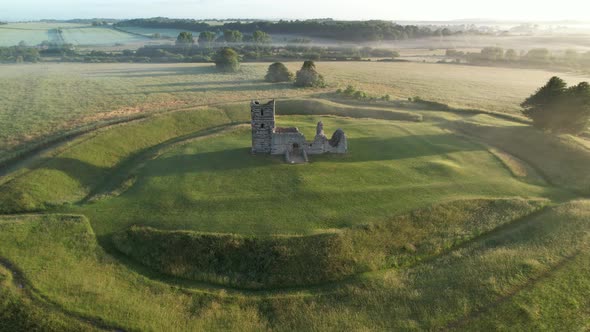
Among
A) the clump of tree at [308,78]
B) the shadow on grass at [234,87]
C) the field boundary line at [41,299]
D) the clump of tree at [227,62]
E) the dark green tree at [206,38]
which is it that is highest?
the dark green tree at [206,38]

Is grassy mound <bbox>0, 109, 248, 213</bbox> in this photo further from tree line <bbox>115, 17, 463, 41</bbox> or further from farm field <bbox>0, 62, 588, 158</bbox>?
tree line <bbox>115, 17, 463, 41</bbox>

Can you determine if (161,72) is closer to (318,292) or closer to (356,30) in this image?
(356,30)

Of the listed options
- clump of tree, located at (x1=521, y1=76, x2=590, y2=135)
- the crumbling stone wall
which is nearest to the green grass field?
the crumbling stone wall

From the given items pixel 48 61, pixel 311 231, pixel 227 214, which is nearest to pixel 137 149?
pixel 227 214

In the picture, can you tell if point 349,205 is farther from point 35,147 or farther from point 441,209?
point 35,147

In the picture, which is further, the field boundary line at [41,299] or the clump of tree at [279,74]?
the clump of tree at [279,74]

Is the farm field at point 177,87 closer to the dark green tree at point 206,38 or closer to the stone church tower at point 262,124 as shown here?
the stone church tower at point 262,124

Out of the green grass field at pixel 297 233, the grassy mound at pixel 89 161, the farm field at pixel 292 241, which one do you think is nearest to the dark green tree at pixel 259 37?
the grassy mound at pixel 89 161
